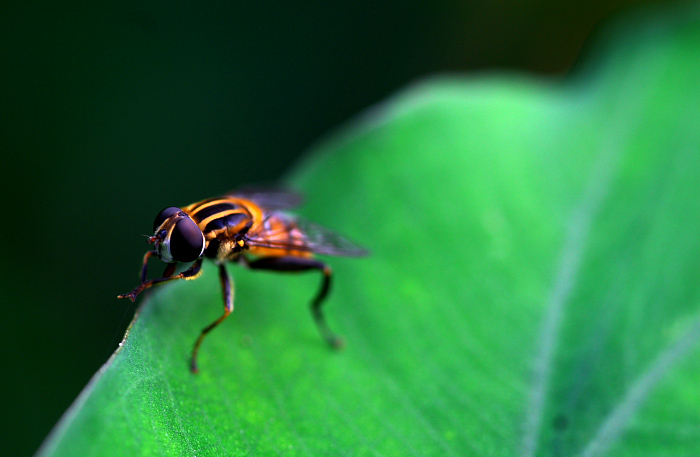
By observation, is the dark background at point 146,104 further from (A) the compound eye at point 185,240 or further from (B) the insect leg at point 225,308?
(A) the compound eye at point 185,240

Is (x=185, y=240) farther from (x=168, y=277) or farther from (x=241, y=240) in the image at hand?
(x=241, y=240)

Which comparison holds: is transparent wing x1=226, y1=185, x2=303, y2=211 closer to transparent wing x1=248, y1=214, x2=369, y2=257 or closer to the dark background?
transparent wing x1=248, y1=214, x2=369, y2=257

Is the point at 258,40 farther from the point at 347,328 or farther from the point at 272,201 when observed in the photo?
the point at 347,328

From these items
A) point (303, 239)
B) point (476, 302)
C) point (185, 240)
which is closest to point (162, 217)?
point (185, 240)

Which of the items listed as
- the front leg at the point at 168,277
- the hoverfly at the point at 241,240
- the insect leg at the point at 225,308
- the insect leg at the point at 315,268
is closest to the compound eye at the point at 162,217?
the hoverfly at the point at 241,240

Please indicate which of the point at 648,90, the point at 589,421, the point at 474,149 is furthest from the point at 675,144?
the point at 589,421

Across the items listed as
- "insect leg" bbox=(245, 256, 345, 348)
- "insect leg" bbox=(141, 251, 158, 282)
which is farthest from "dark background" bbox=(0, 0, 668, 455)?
"insect leg" bbox=(245, 256, 345, 348)

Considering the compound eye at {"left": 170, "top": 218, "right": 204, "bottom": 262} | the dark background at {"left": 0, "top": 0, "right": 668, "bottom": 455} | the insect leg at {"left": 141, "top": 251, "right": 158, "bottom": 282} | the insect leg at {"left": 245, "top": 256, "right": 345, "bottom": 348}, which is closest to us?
the compound eye at {"left": 170, "top": 218, "right": 204, "bottom": 262}
